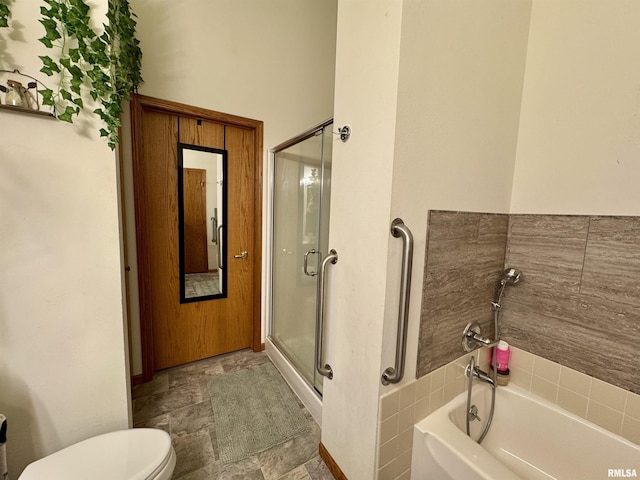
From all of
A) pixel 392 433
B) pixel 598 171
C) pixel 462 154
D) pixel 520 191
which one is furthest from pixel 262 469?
pixel 598 171

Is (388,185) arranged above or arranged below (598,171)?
below

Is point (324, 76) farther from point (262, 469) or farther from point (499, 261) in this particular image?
point (262, 469)

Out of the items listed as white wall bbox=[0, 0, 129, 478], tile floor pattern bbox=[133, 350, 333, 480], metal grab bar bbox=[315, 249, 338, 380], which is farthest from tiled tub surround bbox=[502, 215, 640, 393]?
white wall bbox=[0, 0, 129, 478]

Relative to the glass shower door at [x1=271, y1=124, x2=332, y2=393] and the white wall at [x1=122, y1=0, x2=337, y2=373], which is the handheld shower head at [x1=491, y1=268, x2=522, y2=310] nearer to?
Answer: the glass shower door at [x1=271, y1=124, x2=332, y2=393]

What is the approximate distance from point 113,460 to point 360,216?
133 centimetres

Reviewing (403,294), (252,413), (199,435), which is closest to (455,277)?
(403,294)

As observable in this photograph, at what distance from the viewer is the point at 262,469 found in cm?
128

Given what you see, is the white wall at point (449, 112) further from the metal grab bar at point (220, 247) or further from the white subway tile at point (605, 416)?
the metal grab bar at point (220, 247)

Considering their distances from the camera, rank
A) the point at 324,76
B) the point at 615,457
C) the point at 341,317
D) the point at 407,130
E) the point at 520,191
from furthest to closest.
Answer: the point at 324,76
the point at 520,191
the point at 341,317
the point at 615,457
the point at 407,130

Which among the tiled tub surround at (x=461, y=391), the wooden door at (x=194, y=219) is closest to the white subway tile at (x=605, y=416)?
the tiled tub surround at (x=461, y=391)

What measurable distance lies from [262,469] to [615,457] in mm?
1530

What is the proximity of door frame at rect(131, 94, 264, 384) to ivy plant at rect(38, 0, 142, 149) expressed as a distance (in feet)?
2.09

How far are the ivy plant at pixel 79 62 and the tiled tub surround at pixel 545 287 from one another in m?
1.45

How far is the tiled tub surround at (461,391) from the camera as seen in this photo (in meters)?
0.97
